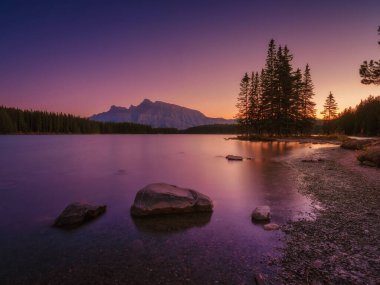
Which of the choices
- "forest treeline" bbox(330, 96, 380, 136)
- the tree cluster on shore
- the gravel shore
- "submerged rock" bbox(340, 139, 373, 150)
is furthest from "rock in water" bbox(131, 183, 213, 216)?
"forest treeline" bbox(330, 96, 380, 136)

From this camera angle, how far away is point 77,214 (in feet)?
27.1

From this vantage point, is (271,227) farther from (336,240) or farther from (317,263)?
(317,263)

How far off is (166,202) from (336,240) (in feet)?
17.7

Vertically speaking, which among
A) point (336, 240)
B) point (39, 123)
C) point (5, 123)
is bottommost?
point (336, 240)

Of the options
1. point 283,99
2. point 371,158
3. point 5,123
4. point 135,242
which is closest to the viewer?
point 135,242

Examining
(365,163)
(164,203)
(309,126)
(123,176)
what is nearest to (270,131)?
(309,126)

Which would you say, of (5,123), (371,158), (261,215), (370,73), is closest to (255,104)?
(370,73)

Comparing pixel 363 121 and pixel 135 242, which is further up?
pixel 363 121

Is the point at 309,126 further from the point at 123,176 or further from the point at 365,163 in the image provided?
the point at 123,176

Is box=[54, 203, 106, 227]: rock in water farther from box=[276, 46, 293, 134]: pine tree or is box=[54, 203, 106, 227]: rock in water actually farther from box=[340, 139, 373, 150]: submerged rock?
box=[276, 46, 293, 134]: pine tree

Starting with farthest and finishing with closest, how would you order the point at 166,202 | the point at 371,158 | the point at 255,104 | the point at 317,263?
1. the point at 255,104
2. the point at 371,158
3. the point at 166,202
4. the point at 317,263

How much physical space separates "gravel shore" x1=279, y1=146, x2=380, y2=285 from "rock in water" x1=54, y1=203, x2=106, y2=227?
21.0 feet

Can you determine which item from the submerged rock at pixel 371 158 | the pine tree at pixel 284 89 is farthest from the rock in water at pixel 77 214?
the pine tree at pixel 284 89

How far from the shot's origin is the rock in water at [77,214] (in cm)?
805
